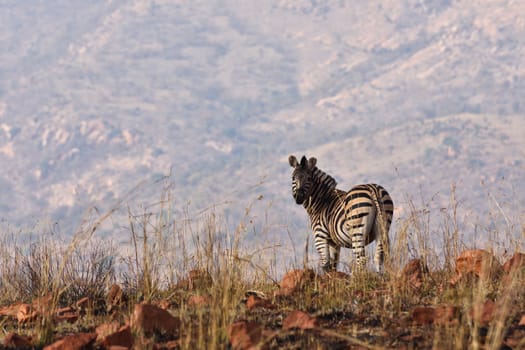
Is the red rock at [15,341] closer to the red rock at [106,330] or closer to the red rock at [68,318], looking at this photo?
the red rock at [106,330]

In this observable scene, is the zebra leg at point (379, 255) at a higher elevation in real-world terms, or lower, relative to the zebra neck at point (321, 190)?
lower

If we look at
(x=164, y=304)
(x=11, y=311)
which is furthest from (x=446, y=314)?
(x=11, y=311)

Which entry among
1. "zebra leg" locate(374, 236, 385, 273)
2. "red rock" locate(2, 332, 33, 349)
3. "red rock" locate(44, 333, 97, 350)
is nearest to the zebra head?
"zebra leg" locate(374, 236, 385, 273)

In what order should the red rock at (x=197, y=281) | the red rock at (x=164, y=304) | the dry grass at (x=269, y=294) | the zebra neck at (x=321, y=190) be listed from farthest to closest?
the zebra neck at (x=321, y=190), the red rock at (x=197, y=281), the red rock at (x=164, y=304), the dry grass at (x=269, y=294)

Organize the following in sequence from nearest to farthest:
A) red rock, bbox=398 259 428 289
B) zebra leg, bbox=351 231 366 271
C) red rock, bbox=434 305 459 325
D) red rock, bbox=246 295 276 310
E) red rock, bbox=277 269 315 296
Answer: red rock, bbox=434 305 459 325 → red rock, bbox=246 295 276 310 → red rock, bbox=277 269 315 296 → red rock, bbox=398 259 428 289 → zebra leg, bbox=351 231 366 271

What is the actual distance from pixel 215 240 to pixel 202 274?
1.69 ft

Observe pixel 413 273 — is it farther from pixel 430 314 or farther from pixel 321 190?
pixel 321 190

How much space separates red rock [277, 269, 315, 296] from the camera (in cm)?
766

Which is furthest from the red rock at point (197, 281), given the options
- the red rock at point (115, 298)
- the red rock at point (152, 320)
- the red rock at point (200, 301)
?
the red rock at point (152, 320)

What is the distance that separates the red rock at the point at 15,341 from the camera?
5941mm

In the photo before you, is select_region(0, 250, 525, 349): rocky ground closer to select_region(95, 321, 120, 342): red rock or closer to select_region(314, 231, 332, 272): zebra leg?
select_region(95, 321, 120, 342): red rock

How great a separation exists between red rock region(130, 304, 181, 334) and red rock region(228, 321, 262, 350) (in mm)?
690

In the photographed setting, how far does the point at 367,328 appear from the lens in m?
6.15

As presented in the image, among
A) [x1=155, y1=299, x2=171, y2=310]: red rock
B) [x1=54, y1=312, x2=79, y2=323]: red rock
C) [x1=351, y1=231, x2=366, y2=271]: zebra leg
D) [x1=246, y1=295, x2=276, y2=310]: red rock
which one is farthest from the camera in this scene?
[x1=351, y1=231, x2=366, y2=271]: zebra leg
